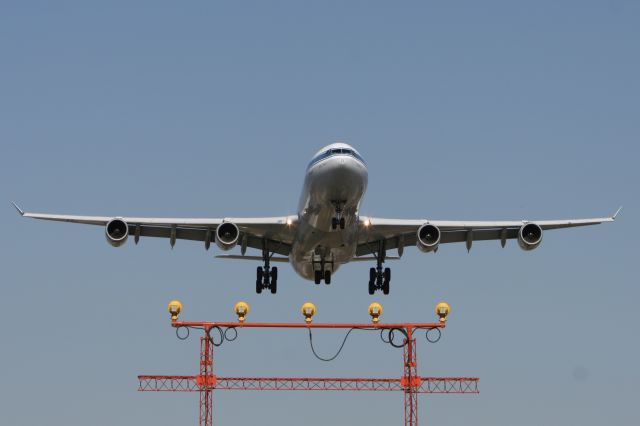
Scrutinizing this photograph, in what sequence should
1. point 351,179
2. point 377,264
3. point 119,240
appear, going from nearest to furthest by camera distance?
point 351,179 → point 119,240 → point 377,264

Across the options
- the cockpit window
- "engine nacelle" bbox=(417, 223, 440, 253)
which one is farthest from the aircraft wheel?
the cockpit window

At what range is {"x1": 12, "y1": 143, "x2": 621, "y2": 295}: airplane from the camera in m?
65.4

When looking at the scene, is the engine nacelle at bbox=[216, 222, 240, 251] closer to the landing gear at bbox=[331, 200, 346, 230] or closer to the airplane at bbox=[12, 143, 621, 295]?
the airplane at bbox=[12, 143, 621, 295]

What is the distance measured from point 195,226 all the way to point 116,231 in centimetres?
424

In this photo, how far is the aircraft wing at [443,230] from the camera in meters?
71.9

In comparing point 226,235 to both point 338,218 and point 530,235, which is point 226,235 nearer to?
point 338,218

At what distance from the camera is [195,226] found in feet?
239

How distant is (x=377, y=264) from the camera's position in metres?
76.3

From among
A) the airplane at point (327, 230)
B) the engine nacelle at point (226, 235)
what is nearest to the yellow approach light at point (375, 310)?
the airplane at point (327, 230)

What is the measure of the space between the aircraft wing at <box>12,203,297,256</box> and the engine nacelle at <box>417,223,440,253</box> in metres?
6.07

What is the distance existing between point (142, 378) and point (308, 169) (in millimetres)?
14106

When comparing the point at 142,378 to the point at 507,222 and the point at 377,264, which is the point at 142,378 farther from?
the point at 507,222

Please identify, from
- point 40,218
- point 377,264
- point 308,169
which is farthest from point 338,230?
point 40,218

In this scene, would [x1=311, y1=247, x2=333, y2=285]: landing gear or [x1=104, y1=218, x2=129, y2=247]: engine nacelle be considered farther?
[x1=311, y1=247, x2=333, y2=285]: landing gear
